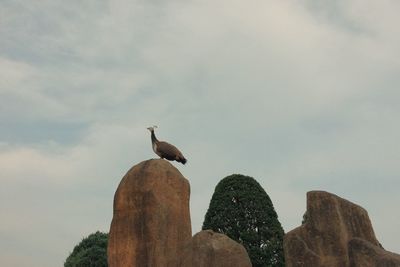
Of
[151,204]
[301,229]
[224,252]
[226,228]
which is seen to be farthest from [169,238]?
[226,228]

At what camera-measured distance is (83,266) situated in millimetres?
33812

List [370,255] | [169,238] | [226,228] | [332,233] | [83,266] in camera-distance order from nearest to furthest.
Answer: [370,255], [332,233], [169,238], [226,228], [83,266]

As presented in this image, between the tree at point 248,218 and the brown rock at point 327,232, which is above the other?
the tree at point 248,218

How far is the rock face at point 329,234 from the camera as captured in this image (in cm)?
1800

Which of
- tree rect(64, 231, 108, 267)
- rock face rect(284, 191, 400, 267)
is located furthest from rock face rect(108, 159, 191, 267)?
tree rect(64, 231, 108, 267)

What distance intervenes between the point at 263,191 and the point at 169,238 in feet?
30.4

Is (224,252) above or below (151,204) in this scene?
below

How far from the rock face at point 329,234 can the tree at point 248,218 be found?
877 cm

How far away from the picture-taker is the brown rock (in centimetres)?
1809

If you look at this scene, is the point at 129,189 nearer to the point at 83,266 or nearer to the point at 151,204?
the point at 151,204

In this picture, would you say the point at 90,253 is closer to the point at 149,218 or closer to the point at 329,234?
the point at 149,218

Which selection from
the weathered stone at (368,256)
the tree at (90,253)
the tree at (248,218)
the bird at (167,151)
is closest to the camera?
the weathered stone at (368,256)

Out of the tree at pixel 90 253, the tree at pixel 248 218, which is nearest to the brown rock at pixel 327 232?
the tree at pixel 248 218

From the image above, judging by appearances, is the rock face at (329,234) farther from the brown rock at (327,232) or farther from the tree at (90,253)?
the tree at (90,253)
